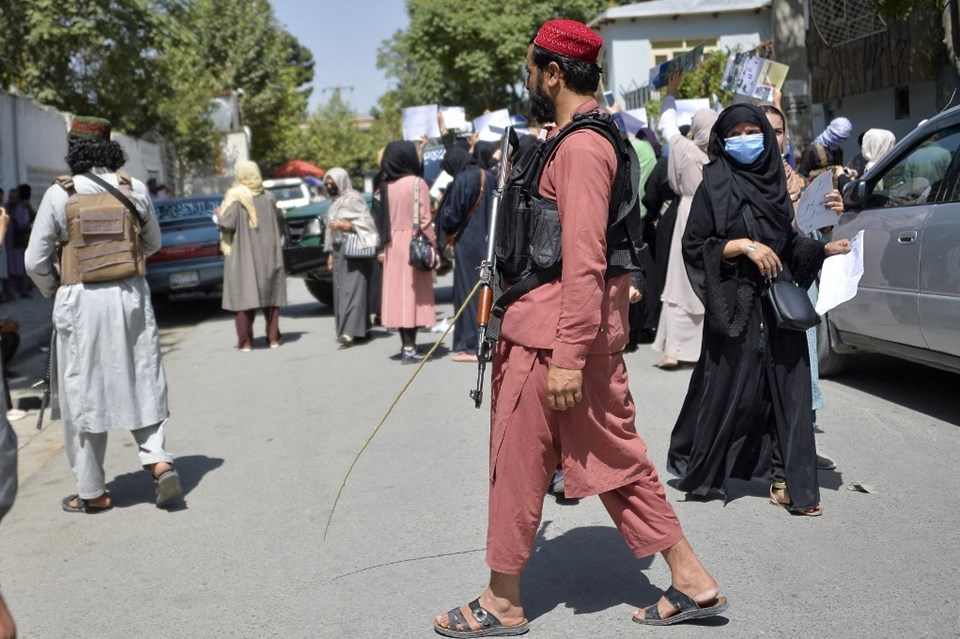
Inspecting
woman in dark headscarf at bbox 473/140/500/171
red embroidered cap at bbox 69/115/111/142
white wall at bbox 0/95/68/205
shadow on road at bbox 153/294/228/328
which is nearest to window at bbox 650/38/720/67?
white wall at bbox 0/95/68/205

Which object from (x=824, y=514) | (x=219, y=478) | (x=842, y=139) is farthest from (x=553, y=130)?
(x=842, y=139)

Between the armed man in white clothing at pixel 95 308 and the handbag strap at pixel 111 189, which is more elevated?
the handbag strap at pixel 111 189

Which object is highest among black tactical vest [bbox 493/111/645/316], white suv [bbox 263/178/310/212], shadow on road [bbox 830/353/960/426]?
white suv [bbox 263/178/310/212]

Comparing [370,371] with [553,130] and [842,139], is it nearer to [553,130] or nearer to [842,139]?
[842,139]

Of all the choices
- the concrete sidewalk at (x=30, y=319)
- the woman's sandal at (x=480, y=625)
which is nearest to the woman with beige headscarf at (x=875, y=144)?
the woman's sandal at (x=480, y=625)

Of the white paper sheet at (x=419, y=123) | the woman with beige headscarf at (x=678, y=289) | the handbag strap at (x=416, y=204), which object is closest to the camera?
the woman with beige headscarf at (x=678, y=289)

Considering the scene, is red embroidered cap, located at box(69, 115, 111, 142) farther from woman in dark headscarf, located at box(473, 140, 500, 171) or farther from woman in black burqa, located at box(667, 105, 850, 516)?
woman in dark headscarf, located at box(473, 140, 500, 171)

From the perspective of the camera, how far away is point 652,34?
36.4 m

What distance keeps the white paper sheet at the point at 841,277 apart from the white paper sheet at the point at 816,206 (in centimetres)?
33

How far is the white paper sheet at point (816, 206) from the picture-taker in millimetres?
5633

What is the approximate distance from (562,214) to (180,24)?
21.1 metres

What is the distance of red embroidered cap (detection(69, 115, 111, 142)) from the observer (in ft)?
19.5

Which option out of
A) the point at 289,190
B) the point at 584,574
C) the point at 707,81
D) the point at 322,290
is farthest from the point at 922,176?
the point at 289,190

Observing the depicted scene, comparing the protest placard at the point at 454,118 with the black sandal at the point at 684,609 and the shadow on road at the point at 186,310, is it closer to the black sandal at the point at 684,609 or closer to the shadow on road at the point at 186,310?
the shadow on road at the point at 186,310
